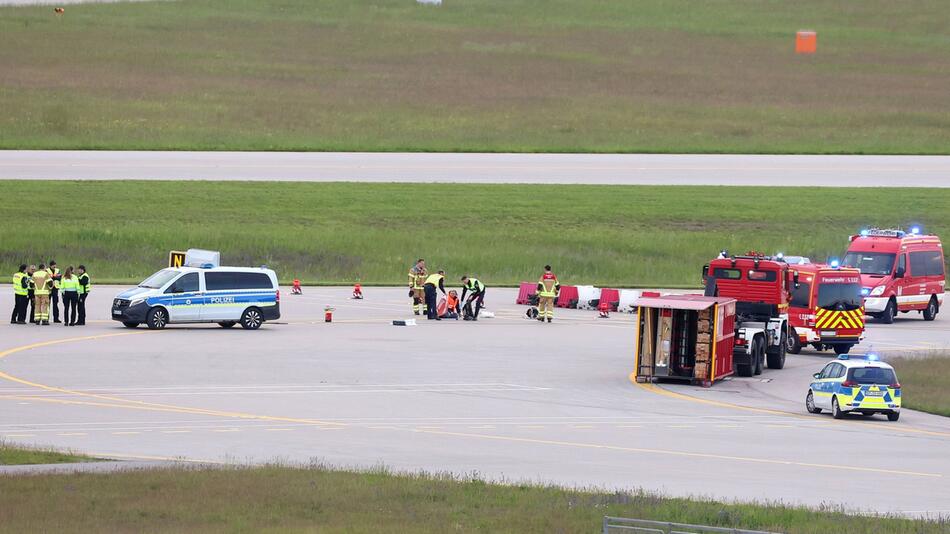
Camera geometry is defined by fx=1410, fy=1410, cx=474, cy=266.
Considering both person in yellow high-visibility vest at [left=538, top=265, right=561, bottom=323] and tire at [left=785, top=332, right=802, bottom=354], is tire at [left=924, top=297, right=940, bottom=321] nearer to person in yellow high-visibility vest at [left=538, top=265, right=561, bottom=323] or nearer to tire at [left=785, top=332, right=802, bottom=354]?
tire at [left=785, top=332, right=802, bottom=354]

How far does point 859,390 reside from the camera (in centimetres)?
2930

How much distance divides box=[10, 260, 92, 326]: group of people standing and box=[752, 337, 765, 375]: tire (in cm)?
1972

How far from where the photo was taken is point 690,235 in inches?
2506

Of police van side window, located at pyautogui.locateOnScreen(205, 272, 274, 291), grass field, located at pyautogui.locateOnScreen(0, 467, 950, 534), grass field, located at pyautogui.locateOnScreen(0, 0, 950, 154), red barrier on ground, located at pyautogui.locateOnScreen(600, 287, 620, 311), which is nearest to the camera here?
grass field, located at pyautogui.locateOnScreen(0, 467, 950, 534)

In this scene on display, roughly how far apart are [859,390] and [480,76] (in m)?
70.8

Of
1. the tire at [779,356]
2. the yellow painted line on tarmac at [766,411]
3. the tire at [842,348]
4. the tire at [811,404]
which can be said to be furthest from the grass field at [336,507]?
the tire at [842,348]


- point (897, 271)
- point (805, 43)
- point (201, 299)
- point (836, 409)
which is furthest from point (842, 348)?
point (805, 43)

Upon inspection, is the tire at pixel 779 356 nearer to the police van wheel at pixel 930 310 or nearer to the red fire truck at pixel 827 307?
the red fire truck at pixel 827 307

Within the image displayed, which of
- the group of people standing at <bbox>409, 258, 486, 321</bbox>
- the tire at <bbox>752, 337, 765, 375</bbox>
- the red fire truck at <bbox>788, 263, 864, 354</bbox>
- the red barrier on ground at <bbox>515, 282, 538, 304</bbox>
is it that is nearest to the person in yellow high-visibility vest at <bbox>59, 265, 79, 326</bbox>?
the group of people standing at <bbox>409, 258, 486, 321</bbox>

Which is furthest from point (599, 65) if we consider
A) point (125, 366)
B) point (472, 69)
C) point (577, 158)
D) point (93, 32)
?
point (125, 366)

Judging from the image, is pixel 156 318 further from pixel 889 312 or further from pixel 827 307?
pixel 889 312

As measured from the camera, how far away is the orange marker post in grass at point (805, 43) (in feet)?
358

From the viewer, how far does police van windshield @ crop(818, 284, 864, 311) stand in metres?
41.1

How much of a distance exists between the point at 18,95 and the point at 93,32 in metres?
20.6
